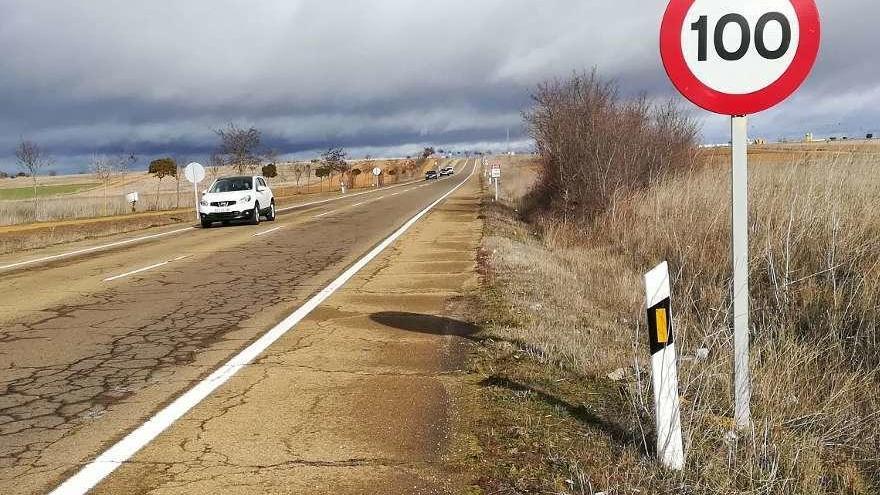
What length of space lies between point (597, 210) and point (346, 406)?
13646 mm

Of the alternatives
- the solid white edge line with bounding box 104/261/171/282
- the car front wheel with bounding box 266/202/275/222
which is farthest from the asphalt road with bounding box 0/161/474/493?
the car front wheel with bounding box 266/202/275/222

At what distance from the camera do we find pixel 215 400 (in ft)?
15.8

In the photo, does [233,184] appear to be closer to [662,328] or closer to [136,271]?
[136,271]

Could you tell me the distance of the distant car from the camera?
21.3 metres

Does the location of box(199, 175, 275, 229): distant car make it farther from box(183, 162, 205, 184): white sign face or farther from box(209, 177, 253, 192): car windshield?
box(183, 162, 205, 184): white sign face

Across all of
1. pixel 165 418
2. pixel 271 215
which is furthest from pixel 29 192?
pixel 165 418

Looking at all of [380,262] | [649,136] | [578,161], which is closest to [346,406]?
[380,262]

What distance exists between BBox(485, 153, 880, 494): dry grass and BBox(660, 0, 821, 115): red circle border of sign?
1.59 metres

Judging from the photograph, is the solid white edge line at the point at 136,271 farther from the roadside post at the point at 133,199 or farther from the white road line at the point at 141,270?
the roadside post at the point at 133,199

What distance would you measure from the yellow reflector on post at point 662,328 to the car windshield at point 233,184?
20.5 metres

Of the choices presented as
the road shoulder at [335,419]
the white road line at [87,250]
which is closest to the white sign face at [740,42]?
the road shoulder at [335,419]

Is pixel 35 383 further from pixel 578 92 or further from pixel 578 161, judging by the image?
pixel 578 92

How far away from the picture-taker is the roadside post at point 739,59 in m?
3.13

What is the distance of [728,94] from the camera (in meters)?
3.23
